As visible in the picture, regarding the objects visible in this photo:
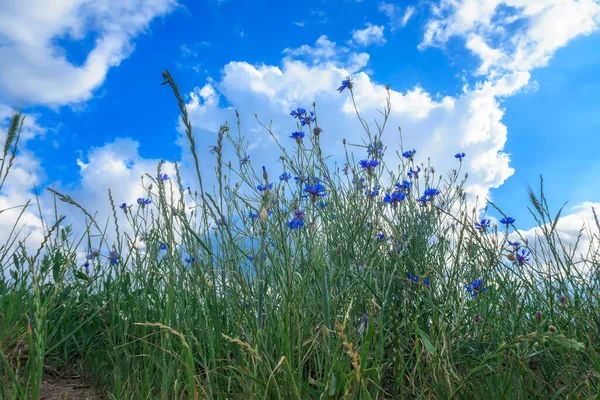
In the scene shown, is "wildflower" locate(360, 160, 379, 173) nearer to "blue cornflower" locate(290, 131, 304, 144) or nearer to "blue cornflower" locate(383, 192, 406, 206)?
"blue cornflower" locate(383, 192, 406, 206)

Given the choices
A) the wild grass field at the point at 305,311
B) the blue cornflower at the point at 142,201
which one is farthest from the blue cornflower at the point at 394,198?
the blue cornflower at the point at 142,201

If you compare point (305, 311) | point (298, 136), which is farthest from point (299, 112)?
point (305, 311)

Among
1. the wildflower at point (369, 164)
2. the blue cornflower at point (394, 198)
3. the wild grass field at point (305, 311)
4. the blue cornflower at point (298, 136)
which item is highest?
the blue cornflower at point (298, 136)

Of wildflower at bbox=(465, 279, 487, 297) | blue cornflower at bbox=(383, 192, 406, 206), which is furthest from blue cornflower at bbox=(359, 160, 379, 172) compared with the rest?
wildflower at bbox=(465, 279, 487, 297)

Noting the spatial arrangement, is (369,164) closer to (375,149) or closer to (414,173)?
(375,149)

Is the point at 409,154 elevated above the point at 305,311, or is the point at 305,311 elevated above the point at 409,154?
the point at 409,154

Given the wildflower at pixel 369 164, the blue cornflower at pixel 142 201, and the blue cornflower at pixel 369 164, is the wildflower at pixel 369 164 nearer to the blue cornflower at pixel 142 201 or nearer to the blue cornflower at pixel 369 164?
the blue cornflower at pixel 369 164

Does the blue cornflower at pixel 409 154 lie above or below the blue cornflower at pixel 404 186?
above

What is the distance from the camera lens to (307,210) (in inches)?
112

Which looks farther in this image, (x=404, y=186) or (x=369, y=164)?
(x=404, y=186)

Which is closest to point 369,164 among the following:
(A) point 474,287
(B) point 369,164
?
(B) point 369,164

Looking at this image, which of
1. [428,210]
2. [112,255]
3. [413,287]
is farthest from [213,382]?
[428,210]

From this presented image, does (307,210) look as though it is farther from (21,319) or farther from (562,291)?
(21,319)

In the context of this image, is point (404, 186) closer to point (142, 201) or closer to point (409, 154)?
point (409, 154)
